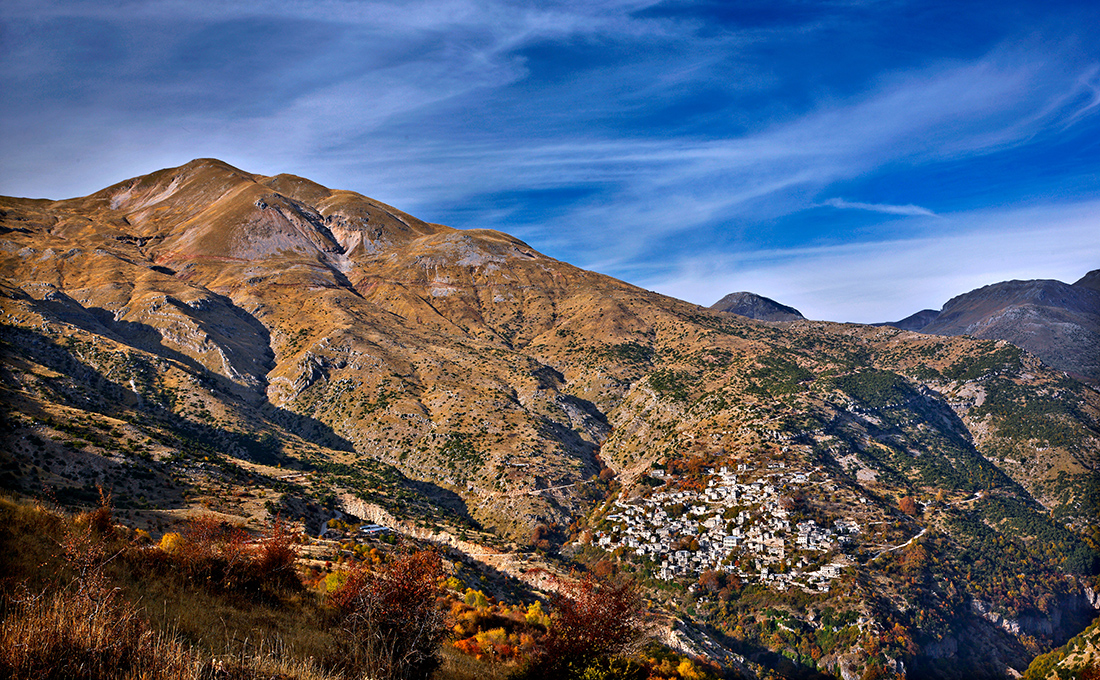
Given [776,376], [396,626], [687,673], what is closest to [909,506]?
[776,376]

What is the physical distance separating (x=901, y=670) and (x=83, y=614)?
294ft

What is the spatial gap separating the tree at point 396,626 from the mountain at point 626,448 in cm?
2675

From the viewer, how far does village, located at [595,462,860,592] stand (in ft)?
259

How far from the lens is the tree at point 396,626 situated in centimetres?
1175

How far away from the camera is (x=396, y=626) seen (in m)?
12.5

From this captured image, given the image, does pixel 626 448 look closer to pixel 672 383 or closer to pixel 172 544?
pixel 672 383

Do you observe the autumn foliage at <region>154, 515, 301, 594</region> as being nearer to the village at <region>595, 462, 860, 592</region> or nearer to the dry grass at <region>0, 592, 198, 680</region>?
the dry grass at <region>0, 592, 198, 680</region>

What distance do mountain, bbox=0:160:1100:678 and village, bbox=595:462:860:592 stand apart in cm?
38

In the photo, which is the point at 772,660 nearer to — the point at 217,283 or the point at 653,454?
the point at 653,454

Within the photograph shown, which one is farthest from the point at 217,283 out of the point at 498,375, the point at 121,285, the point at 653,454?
A: the point at 653,454

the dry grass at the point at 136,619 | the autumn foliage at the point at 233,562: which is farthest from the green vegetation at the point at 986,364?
the autumn foliage at the point at 233,562

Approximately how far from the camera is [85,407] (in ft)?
197

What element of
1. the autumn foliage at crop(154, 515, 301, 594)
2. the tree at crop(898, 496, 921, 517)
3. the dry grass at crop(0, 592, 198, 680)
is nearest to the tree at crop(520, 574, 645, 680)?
the autumn foliage at crop(154, 515, 301, 594)

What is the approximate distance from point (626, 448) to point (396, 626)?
105553 mm
